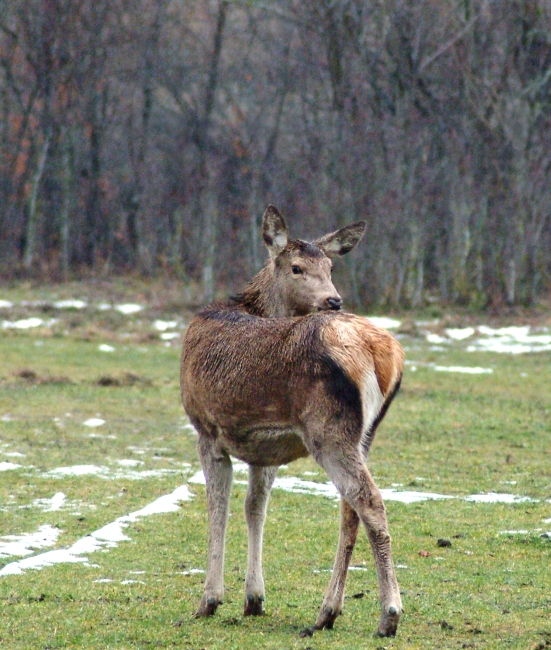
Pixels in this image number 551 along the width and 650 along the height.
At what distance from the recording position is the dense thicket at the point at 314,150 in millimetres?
26516

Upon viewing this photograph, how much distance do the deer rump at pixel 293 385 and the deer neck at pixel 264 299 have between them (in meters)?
0.85

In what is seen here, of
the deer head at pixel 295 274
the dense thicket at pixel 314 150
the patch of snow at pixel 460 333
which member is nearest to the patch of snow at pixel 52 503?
the deer head at pixel 295 274

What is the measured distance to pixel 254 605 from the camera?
18.4 feet

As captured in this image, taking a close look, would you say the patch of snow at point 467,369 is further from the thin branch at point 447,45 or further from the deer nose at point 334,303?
the thin branch at point 447,45

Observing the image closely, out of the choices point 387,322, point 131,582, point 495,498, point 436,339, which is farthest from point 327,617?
point 387,322

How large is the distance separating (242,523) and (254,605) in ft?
8.00

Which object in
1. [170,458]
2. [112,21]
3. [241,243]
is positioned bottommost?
[170,458]

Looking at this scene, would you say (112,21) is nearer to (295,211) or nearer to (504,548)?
(295,211)

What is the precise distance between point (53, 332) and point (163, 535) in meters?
14.2

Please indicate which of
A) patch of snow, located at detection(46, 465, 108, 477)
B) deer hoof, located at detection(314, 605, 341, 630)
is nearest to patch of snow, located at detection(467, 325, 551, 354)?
patch of snow, located at detection(46, 465, 108, 477)

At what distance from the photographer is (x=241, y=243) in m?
27.8

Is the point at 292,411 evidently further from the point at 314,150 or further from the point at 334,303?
the point at 314,150

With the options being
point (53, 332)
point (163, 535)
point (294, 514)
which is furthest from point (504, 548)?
point (53, 332)

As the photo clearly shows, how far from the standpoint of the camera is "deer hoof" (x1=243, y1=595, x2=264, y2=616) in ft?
18.4
